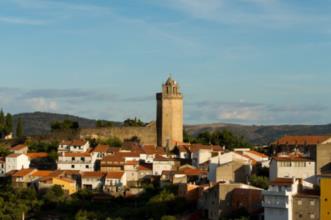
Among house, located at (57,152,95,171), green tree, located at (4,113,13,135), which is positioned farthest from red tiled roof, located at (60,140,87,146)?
green tree, located at (4,113,13,135)

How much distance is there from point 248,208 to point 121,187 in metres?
13.2

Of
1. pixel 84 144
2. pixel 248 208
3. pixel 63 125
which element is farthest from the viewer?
pixel 63 125

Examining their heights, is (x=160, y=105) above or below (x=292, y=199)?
above

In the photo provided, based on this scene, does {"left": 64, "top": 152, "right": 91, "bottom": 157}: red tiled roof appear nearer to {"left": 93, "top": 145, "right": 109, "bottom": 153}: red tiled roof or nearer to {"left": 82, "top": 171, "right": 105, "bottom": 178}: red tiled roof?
{"left": 93, "top": 145, "right": 109, "bottom": 153}: red tiled roof

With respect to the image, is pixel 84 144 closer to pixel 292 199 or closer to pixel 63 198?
pixel 63 198

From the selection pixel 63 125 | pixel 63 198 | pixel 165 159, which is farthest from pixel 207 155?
pixel 63 125

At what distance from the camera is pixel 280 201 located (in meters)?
39.3

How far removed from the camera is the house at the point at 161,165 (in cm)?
5659

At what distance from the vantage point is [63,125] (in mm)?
70250

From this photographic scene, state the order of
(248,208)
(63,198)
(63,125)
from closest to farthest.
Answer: (248,208)
(63,198)
(63,125)

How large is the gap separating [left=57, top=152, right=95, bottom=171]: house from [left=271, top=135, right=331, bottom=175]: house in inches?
505

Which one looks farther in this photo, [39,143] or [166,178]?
[39,143]

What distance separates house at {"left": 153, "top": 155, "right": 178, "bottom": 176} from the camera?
56.6 meters

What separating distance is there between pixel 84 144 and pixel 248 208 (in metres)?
23.5
